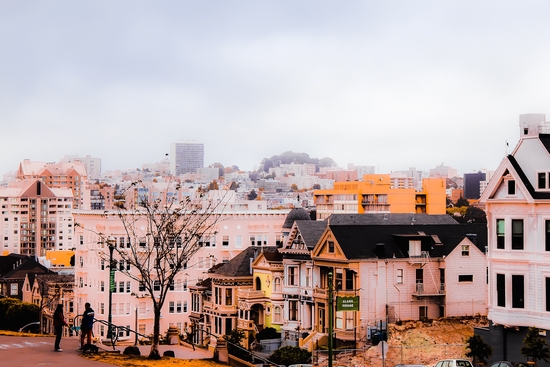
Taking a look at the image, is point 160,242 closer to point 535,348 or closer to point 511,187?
point 511,187

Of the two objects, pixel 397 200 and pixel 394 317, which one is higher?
pixel 397 200

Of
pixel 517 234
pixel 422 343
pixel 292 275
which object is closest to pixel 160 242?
pixel 292 275

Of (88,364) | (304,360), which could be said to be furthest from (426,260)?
(88,364)

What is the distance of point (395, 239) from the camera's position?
63562 mm

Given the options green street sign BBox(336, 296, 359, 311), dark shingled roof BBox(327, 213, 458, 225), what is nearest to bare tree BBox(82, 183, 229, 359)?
green street sign BBox(336, 296, 359, 311)

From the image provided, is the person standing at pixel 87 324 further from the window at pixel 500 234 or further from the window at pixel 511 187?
the window at pixel 511 187

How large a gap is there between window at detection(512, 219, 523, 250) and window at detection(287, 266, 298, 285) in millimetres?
23461

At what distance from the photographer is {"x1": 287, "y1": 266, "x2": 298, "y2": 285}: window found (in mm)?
68125

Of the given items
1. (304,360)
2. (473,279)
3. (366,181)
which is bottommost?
(304,360)

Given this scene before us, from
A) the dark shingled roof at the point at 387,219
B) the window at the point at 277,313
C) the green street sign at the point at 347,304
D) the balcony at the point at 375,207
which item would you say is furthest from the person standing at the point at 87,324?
the balcony at the point at 375,207

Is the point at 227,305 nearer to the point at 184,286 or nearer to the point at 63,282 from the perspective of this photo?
the point at 184,286

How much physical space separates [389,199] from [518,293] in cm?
12848

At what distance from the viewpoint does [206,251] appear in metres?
95.1

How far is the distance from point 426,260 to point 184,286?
36640mm
